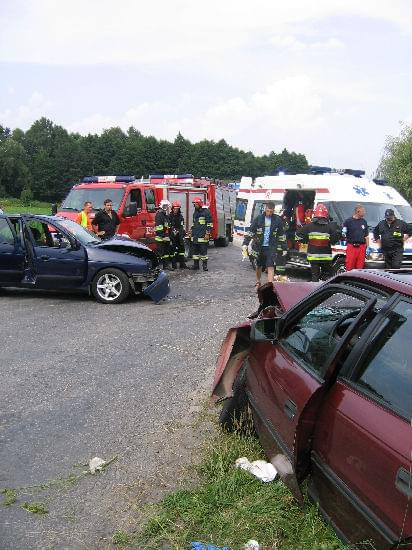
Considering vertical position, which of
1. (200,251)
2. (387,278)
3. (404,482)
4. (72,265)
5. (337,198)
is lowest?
(200,251)

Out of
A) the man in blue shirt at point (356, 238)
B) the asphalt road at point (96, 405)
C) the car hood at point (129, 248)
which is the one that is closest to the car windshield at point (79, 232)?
the car hood at point (129, 248)

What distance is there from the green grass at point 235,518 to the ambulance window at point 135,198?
11.8 metres

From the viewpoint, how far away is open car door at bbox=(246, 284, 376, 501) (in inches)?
115

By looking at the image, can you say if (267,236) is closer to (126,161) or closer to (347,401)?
(347,401)

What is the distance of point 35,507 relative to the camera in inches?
138

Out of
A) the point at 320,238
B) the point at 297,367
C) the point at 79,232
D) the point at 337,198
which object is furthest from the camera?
the point at 337,198

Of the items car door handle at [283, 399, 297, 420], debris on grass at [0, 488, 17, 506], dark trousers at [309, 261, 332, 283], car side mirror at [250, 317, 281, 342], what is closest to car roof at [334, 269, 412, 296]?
car side mirror at [250, 317, 281, 342]

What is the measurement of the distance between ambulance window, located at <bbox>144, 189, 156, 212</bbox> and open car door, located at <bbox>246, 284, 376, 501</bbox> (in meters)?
11.6

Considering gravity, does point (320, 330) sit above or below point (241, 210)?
above

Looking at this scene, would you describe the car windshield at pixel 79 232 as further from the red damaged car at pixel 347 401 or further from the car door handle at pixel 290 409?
the car door handle at pixel 290 409

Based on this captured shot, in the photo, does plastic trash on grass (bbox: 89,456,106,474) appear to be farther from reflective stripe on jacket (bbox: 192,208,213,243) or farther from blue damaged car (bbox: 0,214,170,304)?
reflective stripe on jacket (bbox: 192,208,213,243)

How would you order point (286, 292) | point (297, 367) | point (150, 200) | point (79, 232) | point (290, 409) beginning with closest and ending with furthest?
point (290, 409), point (297, 367), point (286, 292), point (79, 232), point (150, 200)

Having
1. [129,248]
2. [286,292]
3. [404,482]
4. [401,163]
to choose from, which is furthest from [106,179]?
[401,163]

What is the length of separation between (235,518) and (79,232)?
8.15 metres
